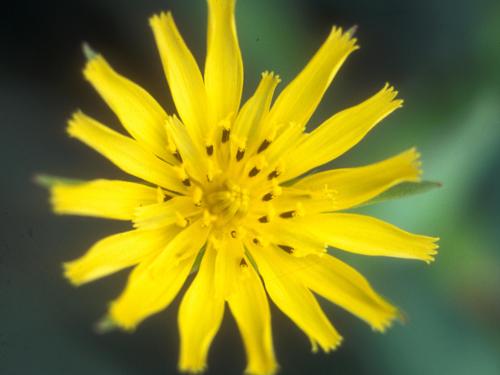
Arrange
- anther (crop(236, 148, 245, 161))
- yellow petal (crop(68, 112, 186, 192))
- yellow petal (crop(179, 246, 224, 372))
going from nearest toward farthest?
yellow petal (crop(179, 246, 224, 372))
yellow petal (crop(68, 112, 186, 192))
anther (crop(236, 148, 245, 161))

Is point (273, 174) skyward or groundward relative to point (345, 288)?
skyward

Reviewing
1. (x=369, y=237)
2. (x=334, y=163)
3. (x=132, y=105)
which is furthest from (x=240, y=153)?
(x=334, y=163)

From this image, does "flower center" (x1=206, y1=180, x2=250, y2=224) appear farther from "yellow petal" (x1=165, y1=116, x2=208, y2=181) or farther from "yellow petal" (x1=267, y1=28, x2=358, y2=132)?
"yellow petal" (x1=267, y1=28, x2=358, y2=132)

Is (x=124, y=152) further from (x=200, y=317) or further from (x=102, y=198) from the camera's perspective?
(x=200, y=317)

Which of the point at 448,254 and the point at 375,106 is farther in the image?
the point at 448,254

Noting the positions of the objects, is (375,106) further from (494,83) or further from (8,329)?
(8,329)

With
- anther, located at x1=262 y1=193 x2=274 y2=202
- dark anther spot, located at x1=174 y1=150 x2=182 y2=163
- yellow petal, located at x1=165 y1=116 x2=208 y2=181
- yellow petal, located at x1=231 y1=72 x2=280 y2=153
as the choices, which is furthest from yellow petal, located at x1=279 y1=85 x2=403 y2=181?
dark anther spot, located at x1=174 y1=150 x2=182 y2=163

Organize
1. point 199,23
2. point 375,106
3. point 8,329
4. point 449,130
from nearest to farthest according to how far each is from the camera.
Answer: point 375,106 < point 8,329 < point 199,23 < point 449,130

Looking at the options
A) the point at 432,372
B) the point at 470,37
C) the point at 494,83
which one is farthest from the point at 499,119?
the point at 432,372
